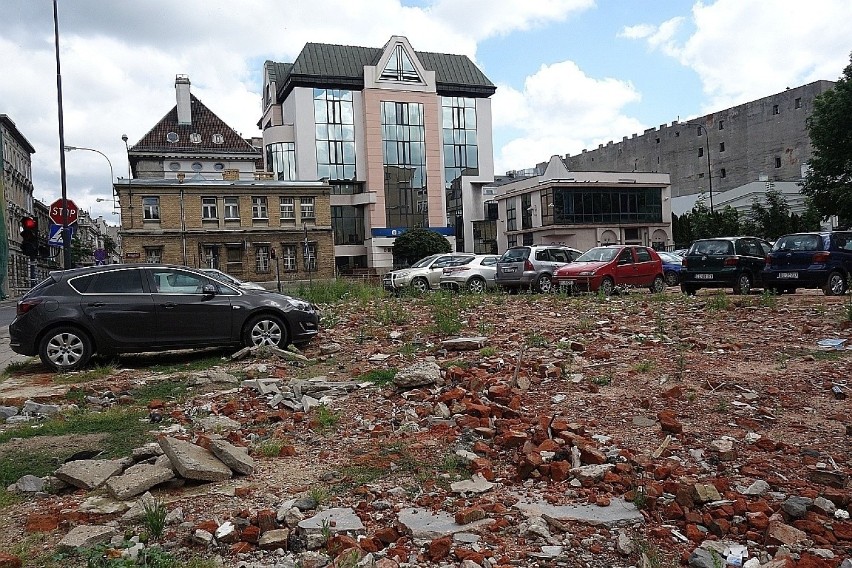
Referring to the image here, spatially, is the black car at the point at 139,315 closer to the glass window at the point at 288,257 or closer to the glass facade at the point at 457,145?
the glass window at the point at 288,257

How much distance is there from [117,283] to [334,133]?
57877mm

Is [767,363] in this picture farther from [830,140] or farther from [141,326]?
[830,140]

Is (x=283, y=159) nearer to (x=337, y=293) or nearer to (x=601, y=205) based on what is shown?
(x=601, y=205)

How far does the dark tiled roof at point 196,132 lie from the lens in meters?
67.6

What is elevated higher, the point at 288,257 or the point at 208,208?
the point at 208,208

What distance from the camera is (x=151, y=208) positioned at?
48.6 m

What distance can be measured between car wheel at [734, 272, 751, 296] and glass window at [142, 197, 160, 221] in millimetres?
41587

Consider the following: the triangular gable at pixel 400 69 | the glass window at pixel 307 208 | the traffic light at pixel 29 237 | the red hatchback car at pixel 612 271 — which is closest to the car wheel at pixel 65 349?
the traffic light at pixel 29 237

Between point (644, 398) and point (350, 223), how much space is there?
61.3m

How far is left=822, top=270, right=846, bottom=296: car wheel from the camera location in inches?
664

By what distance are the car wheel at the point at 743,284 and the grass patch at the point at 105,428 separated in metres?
15.8

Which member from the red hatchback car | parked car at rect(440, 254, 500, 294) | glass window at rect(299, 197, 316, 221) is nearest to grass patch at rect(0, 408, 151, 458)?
the red hatchback car

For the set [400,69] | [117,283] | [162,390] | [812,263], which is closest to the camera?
[162,390]

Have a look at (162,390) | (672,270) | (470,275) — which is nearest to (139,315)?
(162,390)
